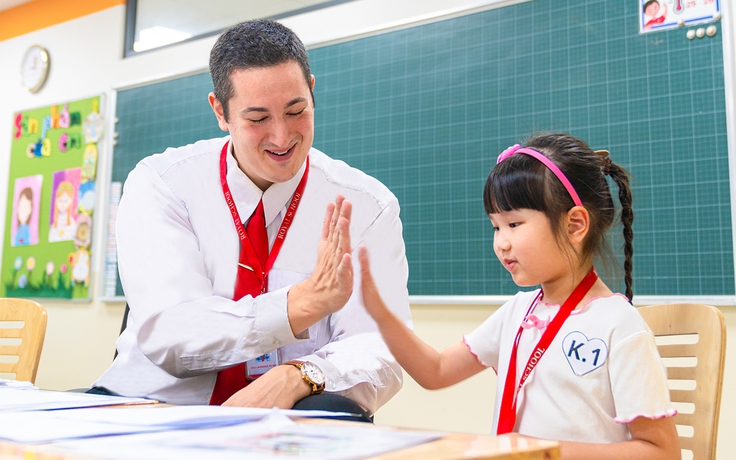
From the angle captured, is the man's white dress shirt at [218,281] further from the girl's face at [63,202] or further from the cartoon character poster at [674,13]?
the girl's face at [63,202]

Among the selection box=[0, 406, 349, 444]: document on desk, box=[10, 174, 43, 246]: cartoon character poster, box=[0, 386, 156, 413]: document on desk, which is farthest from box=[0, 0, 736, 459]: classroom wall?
box=[0, 406, 349, 444]: document on desk

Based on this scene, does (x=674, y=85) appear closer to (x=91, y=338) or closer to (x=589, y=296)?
(x=589, y=296)

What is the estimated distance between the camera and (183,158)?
1680mm

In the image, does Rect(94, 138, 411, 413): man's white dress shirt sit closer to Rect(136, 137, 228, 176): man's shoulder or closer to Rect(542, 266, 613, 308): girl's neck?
Rect(136, 137, 228, 176): man's shoulder

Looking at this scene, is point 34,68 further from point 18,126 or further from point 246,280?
point 246,280

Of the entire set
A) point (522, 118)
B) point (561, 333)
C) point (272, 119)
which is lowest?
point (561, 333)

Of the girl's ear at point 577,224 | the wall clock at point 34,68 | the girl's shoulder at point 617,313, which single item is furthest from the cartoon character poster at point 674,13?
the wall clock at point 34,68

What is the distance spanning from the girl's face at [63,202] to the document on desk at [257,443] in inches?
156

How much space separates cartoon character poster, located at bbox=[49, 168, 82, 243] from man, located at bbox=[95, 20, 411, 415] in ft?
9.15

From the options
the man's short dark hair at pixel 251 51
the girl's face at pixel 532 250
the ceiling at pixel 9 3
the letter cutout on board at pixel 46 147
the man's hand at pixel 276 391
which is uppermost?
the ceiling at pixel 9 3

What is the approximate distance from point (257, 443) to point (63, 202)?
411 cm

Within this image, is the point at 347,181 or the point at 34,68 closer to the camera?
the point at 347,181

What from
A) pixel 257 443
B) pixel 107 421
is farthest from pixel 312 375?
pixel 257 443

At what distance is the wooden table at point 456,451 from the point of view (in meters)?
Answer: 0.50
